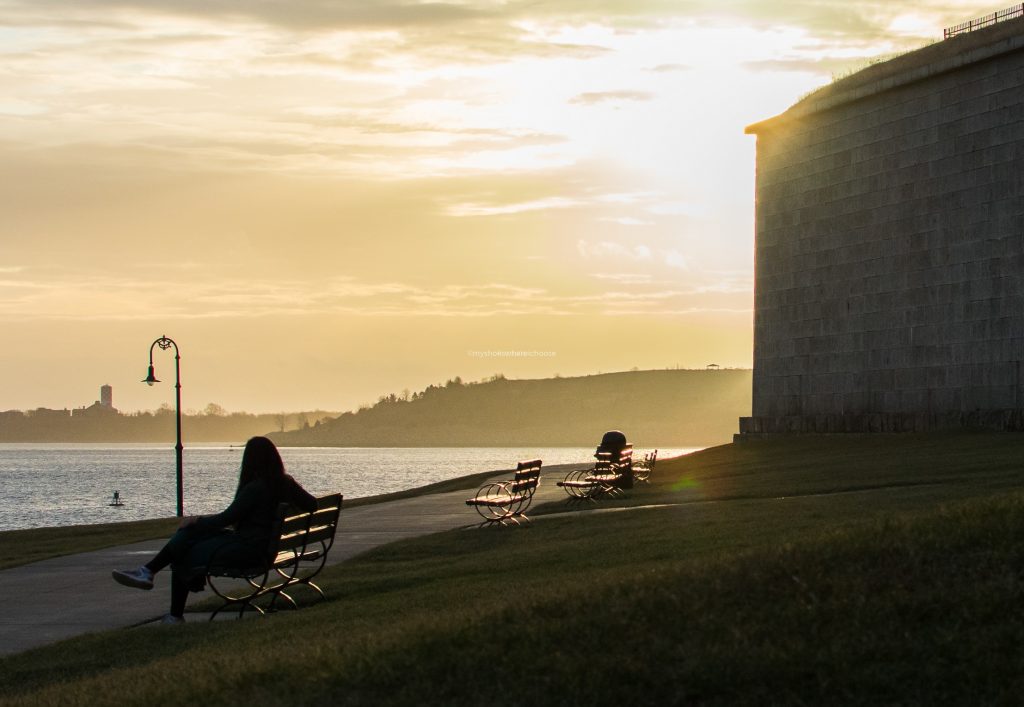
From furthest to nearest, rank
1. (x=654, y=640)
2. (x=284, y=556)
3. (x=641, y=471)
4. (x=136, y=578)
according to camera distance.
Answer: (x=641, y=471) < (x=284, y=556) < (x=136, y=578) < (x=654, y=640)

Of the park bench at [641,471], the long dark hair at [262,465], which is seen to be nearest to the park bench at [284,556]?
the long dark hair at [262,465]

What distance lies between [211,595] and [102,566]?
14.2 feet

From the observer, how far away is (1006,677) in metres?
7.16

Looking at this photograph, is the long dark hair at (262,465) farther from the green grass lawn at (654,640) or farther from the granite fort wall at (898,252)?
the granite fort wall at (898,252)

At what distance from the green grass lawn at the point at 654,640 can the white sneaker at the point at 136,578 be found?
0.45 m

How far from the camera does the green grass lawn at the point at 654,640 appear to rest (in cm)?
729

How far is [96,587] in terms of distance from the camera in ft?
52.3

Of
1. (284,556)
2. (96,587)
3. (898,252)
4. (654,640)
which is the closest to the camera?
(654,640)

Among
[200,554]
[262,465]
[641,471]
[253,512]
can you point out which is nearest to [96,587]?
[200,554]

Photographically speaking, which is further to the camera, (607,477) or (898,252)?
(898,252)

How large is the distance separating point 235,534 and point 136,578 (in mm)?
981

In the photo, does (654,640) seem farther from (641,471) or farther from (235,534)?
(641,471)

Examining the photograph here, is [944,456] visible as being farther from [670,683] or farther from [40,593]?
[670,683]

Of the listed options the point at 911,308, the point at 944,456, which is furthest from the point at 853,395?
the point at 944,456
